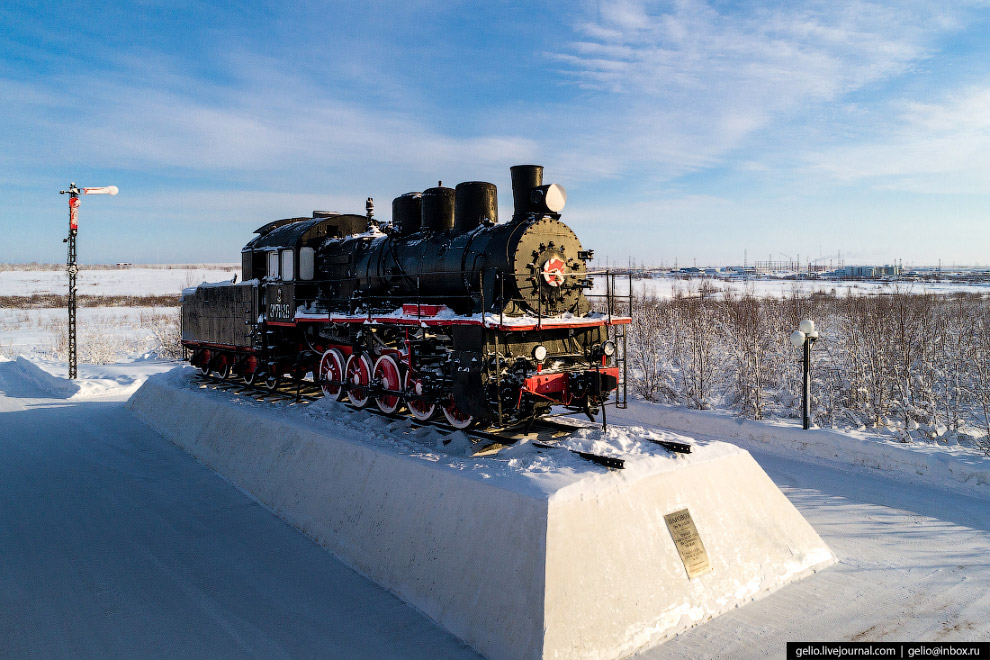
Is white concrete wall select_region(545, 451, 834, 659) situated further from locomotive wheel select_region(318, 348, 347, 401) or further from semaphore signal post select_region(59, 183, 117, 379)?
semaphore signal post select_region(59, 183, 117, 379)

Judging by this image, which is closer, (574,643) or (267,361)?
(574,643)

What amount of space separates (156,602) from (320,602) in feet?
5.10

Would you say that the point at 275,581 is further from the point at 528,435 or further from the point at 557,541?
the point at 528,435

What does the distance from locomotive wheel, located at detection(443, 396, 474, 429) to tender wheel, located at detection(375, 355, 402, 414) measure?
1012 mm

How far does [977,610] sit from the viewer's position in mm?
5215

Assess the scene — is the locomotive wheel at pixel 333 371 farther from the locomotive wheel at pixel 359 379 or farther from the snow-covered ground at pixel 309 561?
the snow-covered ground at pixel 309 561

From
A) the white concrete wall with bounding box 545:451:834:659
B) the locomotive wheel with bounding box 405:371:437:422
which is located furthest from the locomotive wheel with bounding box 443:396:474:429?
the white concrete wall with bounding box 545:451:834:659

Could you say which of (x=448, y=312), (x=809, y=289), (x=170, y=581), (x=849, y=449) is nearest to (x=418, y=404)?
(x=448, y=312)

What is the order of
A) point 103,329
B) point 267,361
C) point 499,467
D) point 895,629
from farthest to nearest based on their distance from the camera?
point 103,329
point 267,361
point 499,467
point 895,629

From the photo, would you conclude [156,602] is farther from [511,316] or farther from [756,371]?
[756,371]

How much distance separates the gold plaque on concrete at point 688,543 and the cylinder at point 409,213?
6.46m

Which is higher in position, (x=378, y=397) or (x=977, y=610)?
(x=378, y=397)

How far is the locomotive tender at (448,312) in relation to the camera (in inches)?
290

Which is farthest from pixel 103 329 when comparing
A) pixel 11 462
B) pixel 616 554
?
pixel 616 554
